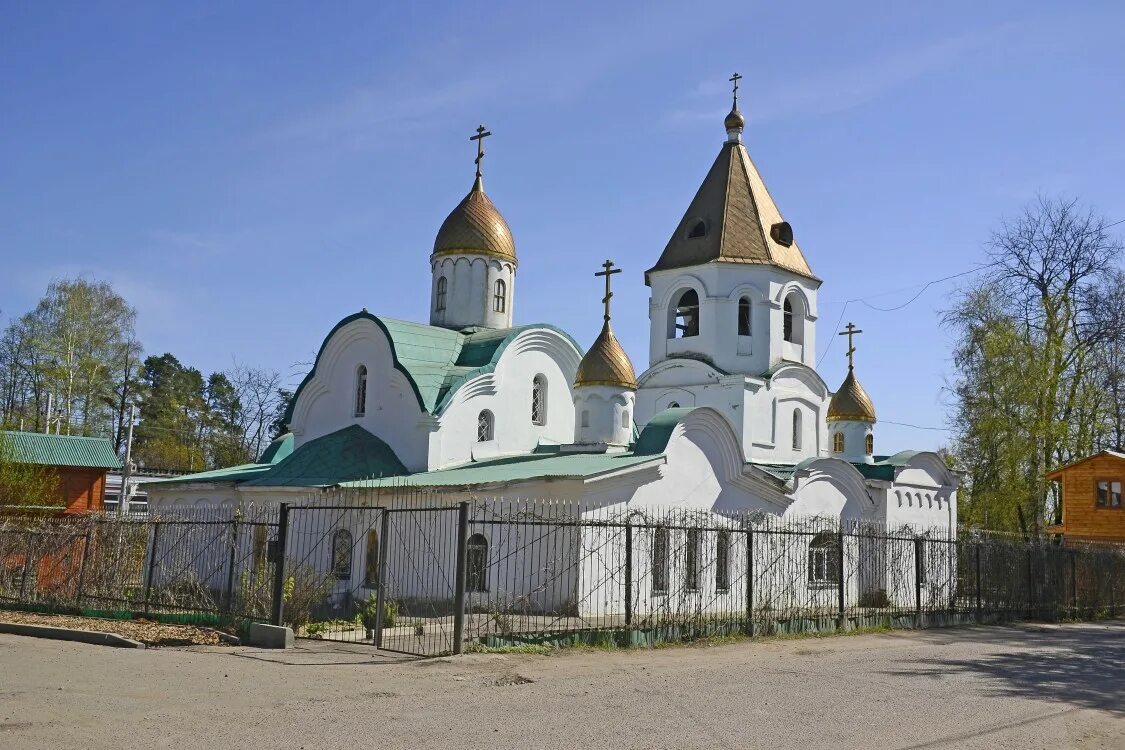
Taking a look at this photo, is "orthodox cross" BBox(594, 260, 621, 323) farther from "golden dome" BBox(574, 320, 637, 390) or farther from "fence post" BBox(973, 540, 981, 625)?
"fence post" BBox(973, 540, 981, 625)

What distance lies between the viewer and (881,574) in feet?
61.2

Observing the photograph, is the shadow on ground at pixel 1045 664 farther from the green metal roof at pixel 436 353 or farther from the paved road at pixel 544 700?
the green metal roof at pixel 436 353

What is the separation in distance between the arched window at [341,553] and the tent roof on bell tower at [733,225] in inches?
448

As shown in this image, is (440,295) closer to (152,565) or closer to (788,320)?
(788,320)

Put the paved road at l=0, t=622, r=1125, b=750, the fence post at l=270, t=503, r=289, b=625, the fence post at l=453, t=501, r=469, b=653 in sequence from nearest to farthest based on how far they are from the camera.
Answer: the paved road at l=0, t=622, r=1125, b=750, the fence post at l=453, t=501, r=469, b=653, the fence post at l=270, t=503, r=289, b=625

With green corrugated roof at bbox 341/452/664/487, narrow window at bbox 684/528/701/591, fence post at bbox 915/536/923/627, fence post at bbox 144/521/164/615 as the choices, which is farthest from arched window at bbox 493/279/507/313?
fence post at bbox 144/521/164/615

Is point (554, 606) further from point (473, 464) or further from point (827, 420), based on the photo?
point (827, 420)

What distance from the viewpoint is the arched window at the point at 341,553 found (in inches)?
794

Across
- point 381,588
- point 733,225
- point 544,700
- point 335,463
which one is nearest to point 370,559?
point 335,463

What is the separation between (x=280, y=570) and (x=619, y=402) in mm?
10582

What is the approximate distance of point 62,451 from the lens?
30.4 metres

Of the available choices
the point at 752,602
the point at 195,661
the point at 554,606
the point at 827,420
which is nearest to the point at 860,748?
the point at 195,661

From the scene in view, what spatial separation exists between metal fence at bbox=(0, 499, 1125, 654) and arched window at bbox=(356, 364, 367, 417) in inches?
142

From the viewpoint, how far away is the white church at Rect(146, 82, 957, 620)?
20.2 metres
